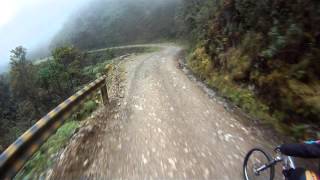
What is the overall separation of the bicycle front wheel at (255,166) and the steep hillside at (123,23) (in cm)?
5858

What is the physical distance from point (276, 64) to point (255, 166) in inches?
144

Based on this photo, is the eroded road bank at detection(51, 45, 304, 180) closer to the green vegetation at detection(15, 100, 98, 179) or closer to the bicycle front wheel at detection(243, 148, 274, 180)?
the bicycle front wheel at detection(243, 148, 274, 180)

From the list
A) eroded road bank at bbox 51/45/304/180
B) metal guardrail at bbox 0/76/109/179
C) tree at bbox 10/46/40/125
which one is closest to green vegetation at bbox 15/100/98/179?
eroded road bank at bbox 51/45/304/180

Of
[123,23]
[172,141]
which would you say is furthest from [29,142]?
[123,23]

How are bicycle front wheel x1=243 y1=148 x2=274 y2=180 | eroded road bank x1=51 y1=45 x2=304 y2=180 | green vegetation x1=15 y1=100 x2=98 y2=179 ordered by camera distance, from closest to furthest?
bicycle front wheel x1=243 y1=148 x2=274 y2=180 → eroded road bank x1=51 y1=45 x2=304 y2=180 → green vegetation x1=15 y1=100 x2=98 y2=179

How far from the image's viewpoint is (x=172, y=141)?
6.49 m

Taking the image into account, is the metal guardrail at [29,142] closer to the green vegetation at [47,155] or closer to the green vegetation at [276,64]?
the green vegetation at [47,155]

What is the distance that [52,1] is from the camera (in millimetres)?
141000

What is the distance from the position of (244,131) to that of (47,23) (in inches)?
5766

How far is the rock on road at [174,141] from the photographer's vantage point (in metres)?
5.26

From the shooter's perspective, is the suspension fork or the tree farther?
the tree

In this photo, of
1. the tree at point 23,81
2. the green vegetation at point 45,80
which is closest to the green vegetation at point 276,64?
the green vegetation at point 45,80

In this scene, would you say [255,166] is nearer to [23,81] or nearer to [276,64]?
[276,64]

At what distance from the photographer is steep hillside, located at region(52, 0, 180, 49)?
69938 millimetres
